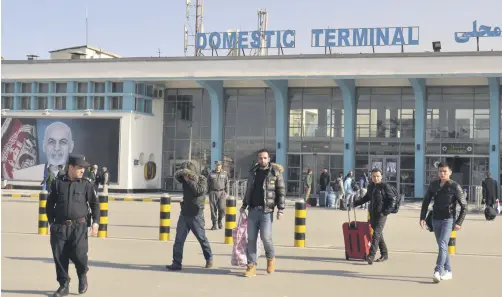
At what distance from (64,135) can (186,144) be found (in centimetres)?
674

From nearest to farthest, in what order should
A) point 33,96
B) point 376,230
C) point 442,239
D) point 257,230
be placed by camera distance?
point 442,239, point 257,230, point 376,230, point 33,96

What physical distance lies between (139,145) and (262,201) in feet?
89.7

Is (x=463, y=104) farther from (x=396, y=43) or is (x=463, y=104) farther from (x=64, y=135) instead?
(x=64, y=135)

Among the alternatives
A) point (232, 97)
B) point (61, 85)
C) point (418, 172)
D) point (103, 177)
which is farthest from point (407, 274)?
point (61, 85)

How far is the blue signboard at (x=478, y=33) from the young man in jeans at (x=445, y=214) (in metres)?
24.6

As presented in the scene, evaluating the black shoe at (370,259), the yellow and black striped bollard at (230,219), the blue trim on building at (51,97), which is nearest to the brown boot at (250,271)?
the black shoe at (370,259)

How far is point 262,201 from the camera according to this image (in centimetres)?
931

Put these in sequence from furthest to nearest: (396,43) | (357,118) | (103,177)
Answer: (357,118), (396,43), (103,177)

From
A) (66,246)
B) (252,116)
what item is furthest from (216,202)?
(252,116)

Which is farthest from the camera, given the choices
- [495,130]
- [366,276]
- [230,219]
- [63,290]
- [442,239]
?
[495,130]

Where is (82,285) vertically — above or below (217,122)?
below

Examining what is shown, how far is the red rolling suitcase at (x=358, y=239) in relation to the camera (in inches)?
430

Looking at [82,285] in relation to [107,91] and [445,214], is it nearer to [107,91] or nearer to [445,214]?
[445,214]

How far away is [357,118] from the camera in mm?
34844
